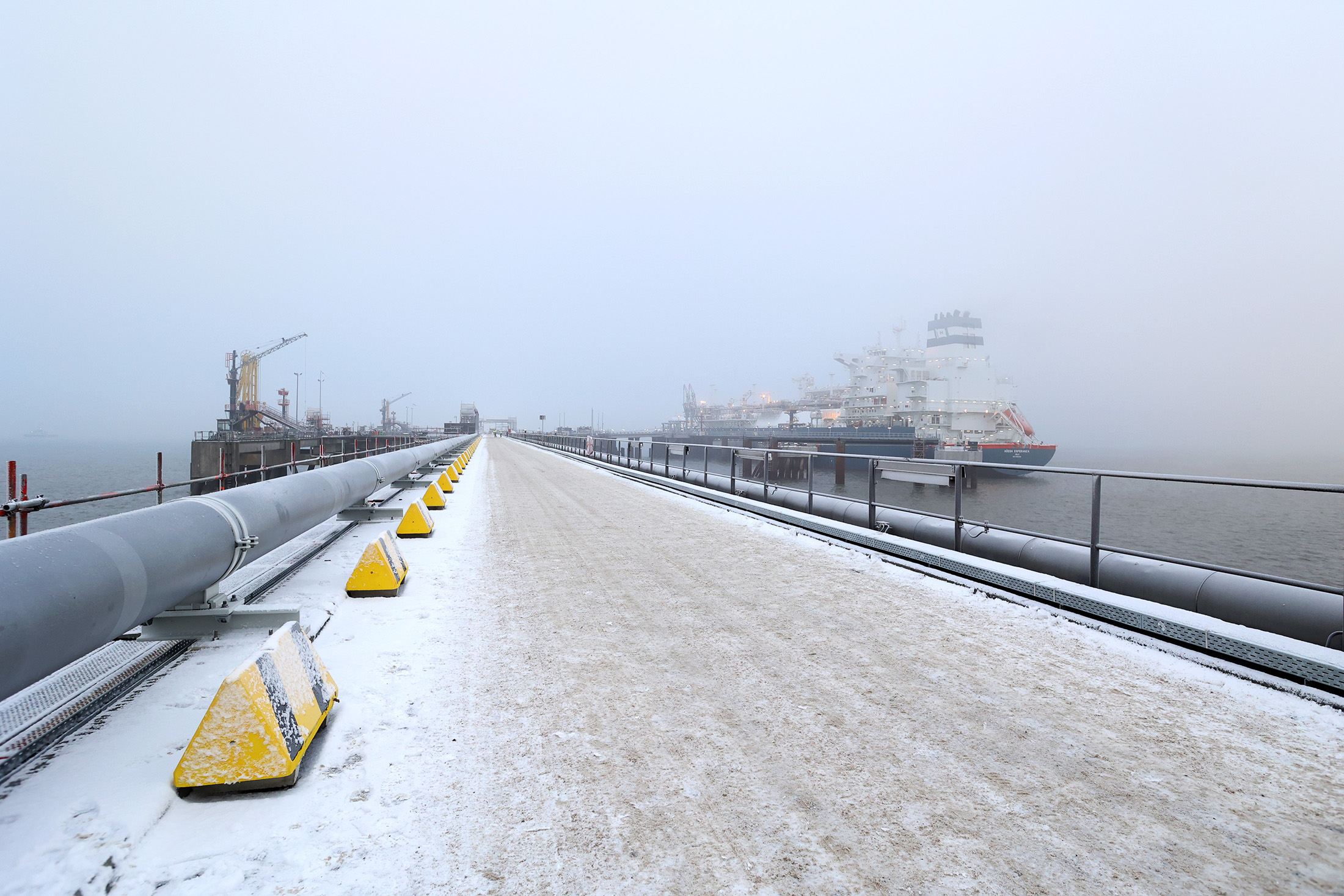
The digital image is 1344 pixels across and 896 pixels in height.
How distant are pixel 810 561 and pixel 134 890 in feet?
20.2

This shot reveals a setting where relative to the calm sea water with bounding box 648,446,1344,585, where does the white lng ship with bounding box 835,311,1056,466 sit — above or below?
above

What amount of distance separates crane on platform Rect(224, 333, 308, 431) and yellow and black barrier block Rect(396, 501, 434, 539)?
227 feet

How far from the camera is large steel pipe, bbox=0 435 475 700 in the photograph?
2.54 metres

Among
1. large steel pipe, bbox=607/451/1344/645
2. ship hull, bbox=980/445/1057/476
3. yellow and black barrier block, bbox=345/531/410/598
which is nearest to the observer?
large steel pipe, bbox=607/451/1344/645

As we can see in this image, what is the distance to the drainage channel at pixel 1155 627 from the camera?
3758 mm

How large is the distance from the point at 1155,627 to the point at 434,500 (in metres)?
10.9

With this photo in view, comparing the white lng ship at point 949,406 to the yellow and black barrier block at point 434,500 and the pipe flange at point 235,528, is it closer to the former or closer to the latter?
the yellow and black barrier block at point 434,500

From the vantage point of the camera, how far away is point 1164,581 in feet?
17.6

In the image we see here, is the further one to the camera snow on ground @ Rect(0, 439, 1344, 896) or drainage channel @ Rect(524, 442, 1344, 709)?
drainage channel @ Rect(524, 442, 1344, 709)

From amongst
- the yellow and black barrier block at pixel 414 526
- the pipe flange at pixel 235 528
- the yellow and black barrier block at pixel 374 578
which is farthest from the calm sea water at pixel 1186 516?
the pipe flange at pixel 235 528

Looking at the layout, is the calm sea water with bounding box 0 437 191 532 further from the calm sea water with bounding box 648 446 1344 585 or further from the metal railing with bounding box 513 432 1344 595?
the calm sea water with bounding box 648 446 1344 585

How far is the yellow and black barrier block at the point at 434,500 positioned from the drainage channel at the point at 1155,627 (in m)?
7.58

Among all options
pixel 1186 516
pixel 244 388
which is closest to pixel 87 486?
pixel 244 388

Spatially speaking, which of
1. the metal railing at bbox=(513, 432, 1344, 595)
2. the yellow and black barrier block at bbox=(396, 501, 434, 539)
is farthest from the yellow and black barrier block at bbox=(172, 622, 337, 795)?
the yellow and black barrier block at bbox=(396, 501, 434, 539)
